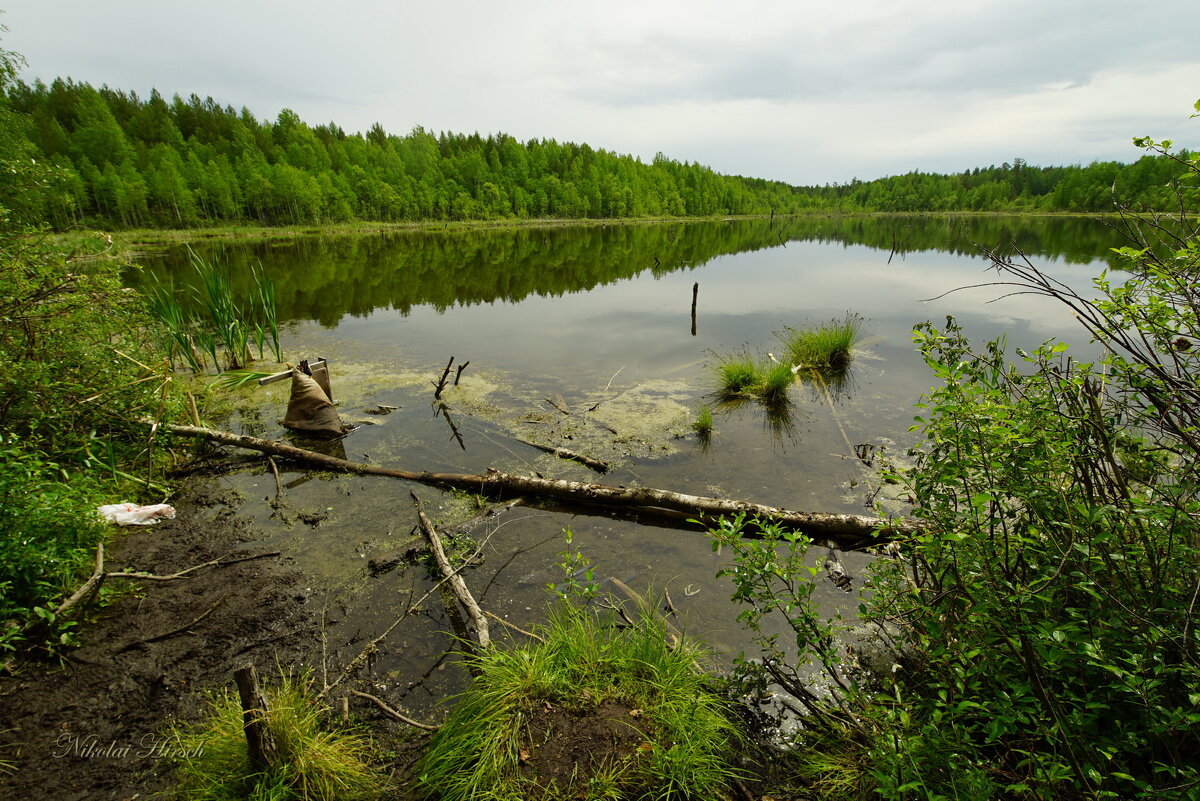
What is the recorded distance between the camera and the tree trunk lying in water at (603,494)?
17.0 ft

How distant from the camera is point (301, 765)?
259 centimetres

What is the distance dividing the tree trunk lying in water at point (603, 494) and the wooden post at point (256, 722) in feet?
12.0

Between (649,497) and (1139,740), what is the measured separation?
13.5 ft

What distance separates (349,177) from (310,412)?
246ft

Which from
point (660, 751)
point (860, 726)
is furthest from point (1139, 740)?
point (660, 751)

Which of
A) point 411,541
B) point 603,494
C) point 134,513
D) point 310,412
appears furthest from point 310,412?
point 603,494

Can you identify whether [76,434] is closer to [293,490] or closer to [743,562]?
[293,490]

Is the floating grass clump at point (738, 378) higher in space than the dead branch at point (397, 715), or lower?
higher

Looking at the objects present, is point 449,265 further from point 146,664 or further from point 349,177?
point 349,177

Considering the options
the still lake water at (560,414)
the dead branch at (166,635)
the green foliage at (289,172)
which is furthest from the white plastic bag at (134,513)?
the green foliage at (289,172)

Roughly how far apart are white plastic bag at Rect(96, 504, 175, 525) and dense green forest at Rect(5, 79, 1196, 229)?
33.9m

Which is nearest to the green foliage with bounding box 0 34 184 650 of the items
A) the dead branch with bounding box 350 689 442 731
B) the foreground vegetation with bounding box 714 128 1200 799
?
the dead branch with bounding box 350 689 442 731

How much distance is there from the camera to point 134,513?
5.08m

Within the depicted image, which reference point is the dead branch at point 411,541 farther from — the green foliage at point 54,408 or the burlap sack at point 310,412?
the burlap sack at point 310,412
